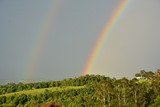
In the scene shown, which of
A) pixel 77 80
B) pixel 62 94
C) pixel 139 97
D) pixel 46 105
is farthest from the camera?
pixel 77 80

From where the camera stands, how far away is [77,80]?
7864 inches

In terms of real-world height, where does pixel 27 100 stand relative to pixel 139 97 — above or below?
above

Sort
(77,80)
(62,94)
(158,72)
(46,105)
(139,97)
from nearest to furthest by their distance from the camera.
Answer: (46,105), (139,97), (158,72), (62,94), (77,80)

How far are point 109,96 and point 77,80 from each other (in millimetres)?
96862

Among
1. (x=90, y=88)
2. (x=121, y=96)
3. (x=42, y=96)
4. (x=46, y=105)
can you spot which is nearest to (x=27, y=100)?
(x=42, y=96)

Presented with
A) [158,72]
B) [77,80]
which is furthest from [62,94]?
[158,72]

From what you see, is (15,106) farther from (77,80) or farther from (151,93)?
(151,93)

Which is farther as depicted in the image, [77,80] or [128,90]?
[77,80]

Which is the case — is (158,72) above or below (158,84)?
above

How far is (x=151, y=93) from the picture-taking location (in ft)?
342

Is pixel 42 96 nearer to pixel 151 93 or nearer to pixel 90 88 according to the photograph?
pixel 90 88

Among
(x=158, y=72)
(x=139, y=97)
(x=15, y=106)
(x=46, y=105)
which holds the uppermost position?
(x=15, y=106)

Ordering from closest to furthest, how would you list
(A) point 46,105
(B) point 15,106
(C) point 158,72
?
(A) point 46,105
(C) point 158,72
(B) point 15,106

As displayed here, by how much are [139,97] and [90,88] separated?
66.1 m
